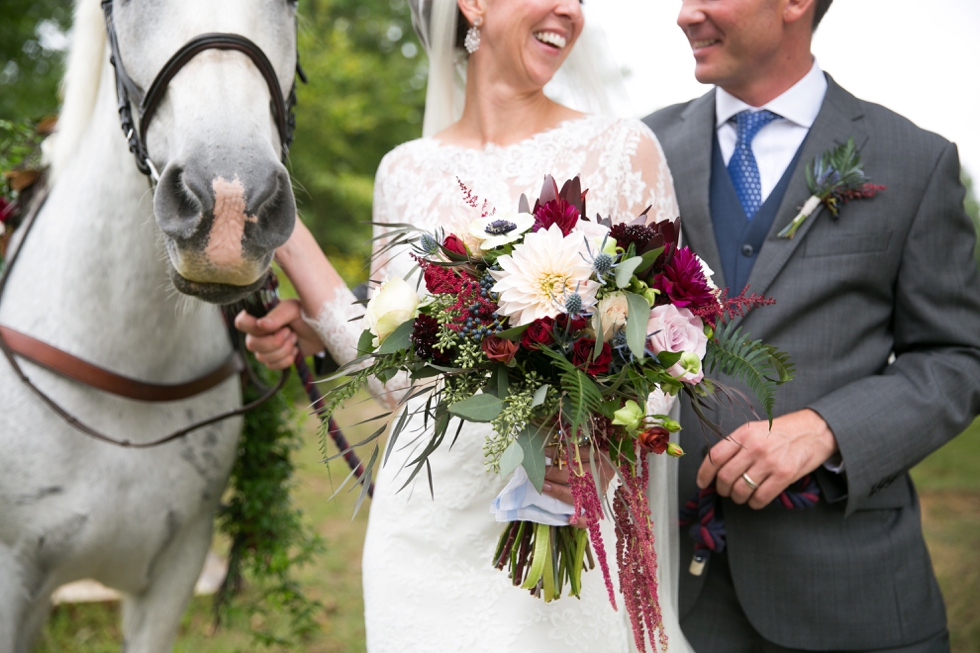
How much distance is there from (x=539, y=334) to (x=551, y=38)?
1.04 metres

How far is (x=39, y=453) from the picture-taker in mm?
2141

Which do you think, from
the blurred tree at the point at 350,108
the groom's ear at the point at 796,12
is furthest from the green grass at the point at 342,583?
the blurred tree at the point at 350,108

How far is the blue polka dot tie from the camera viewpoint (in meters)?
2.30

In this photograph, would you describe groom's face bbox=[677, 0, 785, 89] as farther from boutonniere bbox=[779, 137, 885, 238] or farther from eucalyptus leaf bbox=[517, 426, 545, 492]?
eucalyptus leaf bbox=[517, 426, 545, 492]

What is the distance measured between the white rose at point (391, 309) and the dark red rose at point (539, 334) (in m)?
0.25

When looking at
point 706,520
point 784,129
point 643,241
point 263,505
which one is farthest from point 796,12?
point 263,505

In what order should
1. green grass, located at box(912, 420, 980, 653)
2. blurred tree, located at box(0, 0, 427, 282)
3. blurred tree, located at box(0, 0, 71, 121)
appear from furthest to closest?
1. blurred tree, located at box(0, 0, 427, 282)
2. blurred tree, located at box(0, 0, 71, 121)
3. green grass, located at box(912, 420, 980, 653)

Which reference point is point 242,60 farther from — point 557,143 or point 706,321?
point 706,321

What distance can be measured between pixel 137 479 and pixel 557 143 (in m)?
1.51

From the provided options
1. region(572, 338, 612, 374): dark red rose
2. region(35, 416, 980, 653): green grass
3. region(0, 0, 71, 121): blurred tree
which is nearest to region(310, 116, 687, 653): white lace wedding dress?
region(572, 338, 612, 374): dark red rose

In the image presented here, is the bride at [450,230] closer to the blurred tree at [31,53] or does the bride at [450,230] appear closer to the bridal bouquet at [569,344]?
the bridal bouquet at [569,344]

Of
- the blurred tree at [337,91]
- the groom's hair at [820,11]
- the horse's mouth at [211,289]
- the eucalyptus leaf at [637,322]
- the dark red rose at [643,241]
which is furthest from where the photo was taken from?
the blurred tree at [337,91]

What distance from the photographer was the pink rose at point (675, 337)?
1.45 metres

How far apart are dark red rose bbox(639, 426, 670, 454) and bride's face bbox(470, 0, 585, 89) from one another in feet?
3.75
